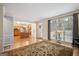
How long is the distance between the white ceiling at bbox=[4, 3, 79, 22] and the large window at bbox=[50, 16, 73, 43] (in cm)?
14

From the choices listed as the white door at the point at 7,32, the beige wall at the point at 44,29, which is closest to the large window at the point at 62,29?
the beige wall at the point at 44,29

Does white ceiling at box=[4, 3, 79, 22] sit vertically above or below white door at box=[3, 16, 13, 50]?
above

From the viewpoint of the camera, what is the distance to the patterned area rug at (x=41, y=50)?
6.44 ft

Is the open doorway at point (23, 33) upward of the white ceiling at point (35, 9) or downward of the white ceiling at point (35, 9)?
downward

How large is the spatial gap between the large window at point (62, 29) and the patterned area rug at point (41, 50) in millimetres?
159

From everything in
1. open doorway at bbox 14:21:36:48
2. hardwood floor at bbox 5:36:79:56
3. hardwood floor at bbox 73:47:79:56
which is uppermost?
open doorway at bbox 14:21:36:48

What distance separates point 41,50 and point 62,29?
0.53 m

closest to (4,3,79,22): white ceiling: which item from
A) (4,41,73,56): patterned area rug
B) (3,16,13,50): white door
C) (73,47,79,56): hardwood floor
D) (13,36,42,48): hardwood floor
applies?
(3,16,13,50): white door

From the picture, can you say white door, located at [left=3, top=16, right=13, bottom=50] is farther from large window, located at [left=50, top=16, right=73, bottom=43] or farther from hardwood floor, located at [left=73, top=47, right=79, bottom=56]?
hardwood floor, located at [left=73, top=47, right=79, bottom=56]

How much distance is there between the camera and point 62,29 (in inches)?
78.0

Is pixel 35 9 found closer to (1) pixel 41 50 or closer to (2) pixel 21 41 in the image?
(2) pixel 21 41

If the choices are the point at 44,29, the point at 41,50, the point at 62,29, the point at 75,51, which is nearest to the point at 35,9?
the point at 44,29

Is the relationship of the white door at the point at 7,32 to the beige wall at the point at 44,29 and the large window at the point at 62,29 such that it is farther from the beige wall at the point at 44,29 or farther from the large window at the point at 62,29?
the large window at the point at 62,29

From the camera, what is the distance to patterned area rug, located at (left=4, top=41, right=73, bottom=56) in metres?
1.96
